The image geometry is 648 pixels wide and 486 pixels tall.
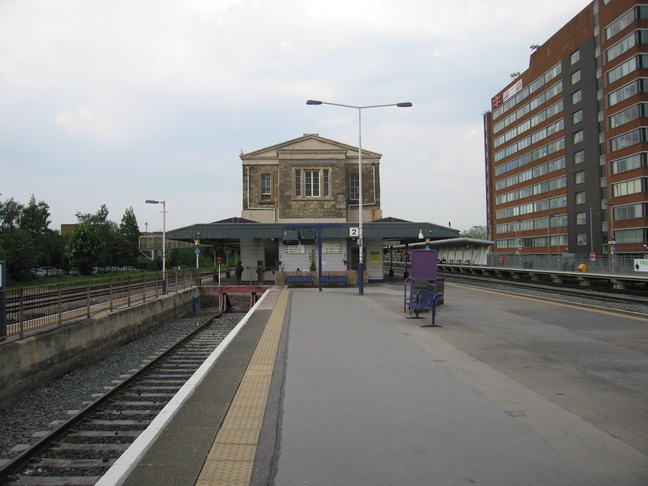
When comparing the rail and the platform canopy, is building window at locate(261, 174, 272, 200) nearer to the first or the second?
the platform canopy

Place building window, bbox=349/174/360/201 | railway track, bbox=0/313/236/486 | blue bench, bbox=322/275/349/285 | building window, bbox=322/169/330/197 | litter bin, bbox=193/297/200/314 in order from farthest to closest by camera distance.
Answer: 1. building window, bbox=349/174/360/201
2. building window, bbox=322/169/330/197
3. blue bench, bbox=322/275/349/285
4. litter bin, bbox=193/297/200/314
5. railway track, bbox=0/313/236/486

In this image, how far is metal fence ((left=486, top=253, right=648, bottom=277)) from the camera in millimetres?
26547

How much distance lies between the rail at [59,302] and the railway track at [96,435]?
8.53 ft

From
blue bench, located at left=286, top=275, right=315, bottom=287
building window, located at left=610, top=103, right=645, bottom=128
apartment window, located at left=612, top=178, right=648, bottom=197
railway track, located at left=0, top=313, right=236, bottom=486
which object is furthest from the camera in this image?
building window, located at left=610, top=103, right=645, bottom=128

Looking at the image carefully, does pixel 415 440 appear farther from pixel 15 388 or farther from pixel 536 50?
pixel 536 50

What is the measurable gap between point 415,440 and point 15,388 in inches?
314

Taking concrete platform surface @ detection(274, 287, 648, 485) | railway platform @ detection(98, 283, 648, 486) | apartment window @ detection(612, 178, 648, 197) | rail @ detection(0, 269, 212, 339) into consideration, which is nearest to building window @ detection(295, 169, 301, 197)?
rail @ detection(0, 269, 212, 339)

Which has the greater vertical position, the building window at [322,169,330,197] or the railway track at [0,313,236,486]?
the building window at [322,169,330,197]

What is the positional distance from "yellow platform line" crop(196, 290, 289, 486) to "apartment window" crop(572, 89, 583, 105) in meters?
65.7

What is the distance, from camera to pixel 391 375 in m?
6.77

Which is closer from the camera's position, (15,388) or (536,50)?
(15,388)

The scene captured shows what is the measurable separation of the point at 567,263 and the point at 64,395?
32437mm

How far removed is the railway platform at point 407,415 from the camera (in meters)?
3.77

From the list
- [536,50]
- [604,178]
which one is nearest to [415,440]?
[604,178]
